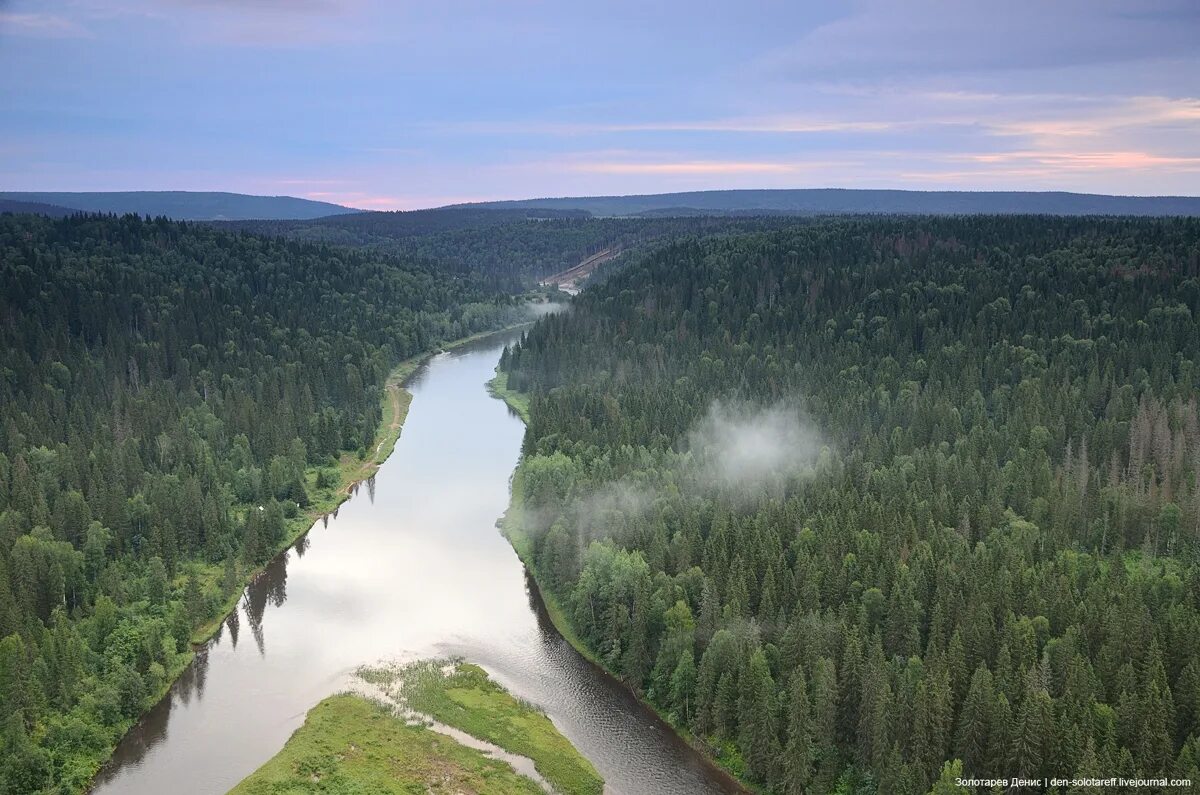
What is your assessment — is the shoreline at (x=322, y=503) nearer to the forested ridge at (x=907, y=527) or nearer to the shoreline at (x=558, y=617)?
the shoreline at (x=558, y=617)

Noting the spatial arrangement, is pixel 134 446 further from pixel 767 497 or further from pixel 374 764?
pixel 767 497

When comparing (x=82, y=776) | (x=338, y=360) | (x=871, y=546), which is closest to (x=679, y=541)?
(x=871, y=546)

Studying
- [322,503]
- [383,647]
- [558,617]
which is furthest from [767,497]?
[322,503]

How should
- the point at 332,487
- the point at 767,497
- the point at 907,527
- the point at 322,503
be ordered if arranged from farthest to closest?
the point at 332,487
the point at 322,503
the point at 767,497
the point at 907,527

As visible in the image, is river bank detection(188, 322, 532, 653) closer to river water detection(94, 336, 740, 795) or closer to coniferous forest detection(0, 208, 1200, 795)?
river water detection(94, 336, 740, 795)

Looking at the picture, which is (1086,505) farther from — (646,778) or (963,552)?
(646,778)
